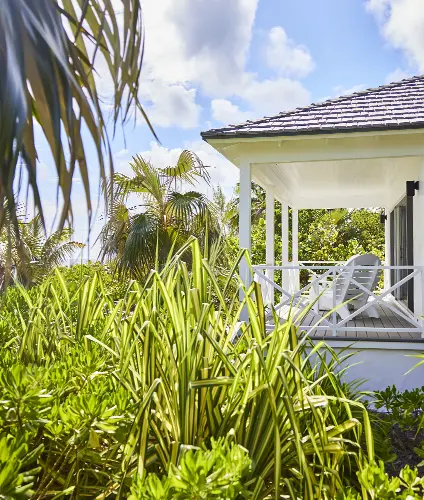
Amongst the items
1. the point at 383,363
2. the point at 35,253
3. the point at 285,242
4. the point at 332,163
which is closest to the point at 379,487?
the point at 383,363

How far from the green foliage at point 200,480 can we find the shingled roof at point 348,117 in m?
5.49

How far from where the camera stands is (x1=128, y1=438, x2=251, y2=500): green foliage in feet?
4.58

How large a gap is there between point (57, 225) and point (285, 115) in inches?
265

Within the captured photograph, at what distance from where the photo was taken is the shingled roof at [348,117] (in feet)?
21.1

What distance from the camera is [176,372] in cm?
203

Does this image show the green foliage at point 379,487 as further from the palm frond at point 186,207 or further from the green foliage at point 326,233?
the green foliage at point 326,233

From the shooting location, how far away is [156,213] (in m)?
11.6

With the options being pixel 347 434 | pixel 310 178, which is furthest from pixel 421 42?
pixel 347 434

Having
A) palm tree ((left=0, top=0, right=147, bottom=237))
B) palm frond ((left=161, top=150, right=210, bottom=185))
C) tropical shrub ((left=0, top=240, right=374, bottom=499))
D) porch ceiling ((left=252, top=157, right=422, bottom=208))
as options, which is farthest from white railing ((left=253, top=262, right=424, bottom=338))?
palm frond ((left=161, top=150, right=210, bottom=185))

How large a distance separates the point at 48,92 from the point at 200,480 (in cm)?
111

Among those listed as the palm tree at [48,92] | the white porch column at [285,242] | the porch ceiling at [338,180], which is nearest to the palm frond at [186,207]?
the porch ceiling at [338,180]

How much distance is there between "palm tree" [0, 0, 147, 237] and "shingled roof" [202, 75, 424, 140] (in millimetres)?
5034

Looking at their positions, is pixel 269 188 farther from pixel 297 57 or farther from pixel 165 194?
pixel 297 57

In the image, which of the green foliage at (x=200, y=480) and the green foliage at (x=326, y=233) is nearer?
the green foliage at (x=200, y=480)
